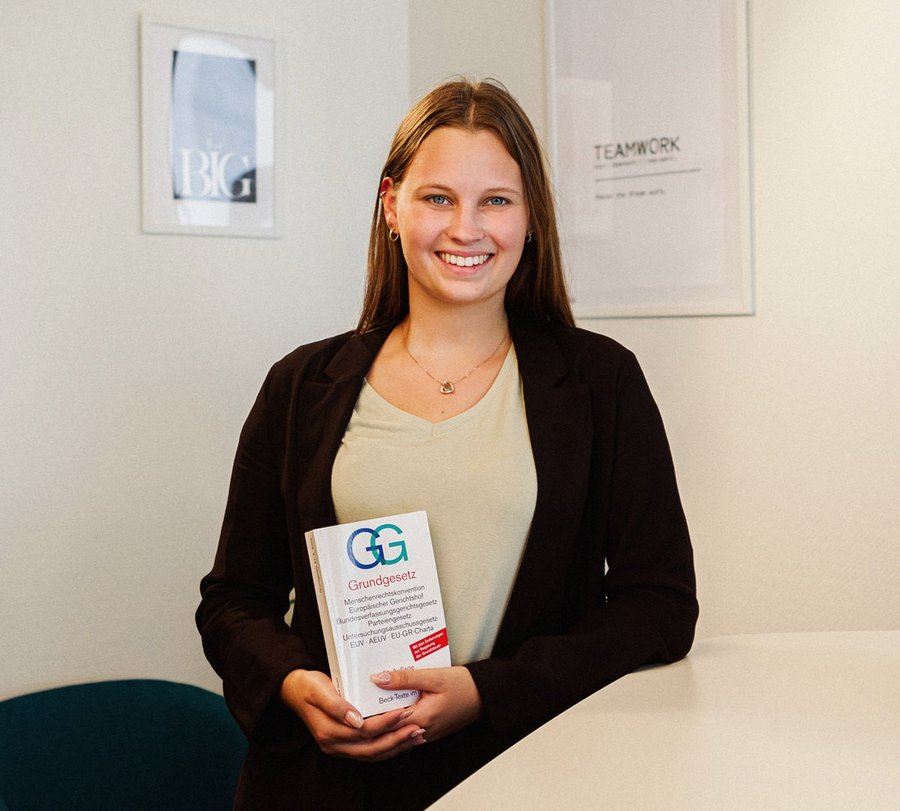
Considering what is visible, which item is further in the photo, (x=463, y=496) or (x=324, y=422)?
(x=324, y=422)

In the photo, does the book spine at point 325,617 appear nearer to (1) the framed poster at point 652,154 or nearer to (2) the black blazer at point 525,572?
(2) the black blazer at point 525,572

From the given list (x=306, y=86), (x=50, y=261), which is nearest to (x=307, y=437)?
(x=50, y=261)

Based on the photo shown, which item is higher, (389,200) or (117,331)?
(389,200)

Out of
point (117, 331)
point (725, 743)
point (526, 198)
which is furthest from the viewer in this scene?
point (117, 331)

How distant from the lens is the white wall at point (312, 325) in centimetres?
221

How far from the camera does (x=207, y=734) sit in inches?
85.6

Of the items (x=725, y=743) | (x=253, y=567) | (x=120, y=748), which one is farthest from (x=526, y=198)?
(x=120, y=748)

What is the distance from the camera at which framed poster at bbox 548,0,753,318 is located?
7.86 feet

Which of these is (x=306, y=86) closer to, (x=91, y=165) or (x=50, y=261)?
(x=91, y=165)

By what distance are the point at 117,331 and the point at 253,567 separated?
4.53 ft

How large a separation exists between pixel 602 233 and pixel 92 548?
4.85ft

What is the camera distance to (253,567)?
1.65m

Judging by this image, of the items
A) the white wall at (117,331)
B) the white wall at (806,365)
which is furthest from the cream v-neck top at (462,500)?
the white wall at (117,331)

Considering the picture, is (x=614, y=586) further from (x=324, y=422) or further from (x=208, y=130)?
(x=208, y=130)
